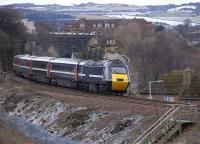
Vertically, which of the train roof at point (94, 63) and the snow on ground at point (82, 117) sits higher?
the train roof at point (94, 63)

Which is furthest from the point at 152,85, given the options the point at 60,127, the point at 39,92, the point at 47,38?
the point at 47,38

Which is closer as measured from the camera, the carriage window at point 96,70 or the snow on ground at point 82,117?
the snow on ground at point 82,117

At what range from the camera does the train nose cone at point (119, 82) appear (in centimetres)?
4200

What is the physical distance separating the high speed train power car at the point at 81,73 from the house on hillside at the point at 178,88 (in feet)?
28.9

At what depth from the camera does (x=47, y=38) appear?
119m

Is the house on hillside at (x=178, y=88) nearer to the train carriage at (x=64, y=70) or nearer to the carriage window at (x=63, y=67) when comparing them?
the train carriage at (x=64, y=70)

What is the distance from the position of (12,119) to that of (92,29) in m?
122

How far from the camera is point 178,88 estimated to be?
54.7 metres

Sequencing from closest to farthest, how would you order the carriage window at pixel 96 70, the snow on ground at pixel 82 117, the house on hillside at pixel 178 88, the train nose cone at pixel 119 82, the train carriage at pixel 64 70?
the snow on ground at pixel 82 117 → the train nose cone at pixel 119 82 → the carriage window at pixel 96 70 → the train carriage at pixel 64 70 → the house on hillside at pixel 178 88

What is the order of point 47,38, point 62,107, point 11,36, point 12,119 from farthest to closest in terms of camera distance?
point 47,38 → point 11,36 → point 12,119 → point 62,107

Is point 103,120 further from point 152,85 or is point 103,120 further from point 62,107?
point 152,85

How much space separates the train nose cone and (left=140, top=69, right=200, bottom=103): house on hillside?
921 centimetres

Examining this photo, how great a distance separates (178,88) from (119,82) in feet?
44.3

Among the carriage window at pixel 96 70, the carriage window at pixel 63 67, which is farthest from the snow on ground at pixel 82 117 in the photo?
the carriage window at pixel 63 67
